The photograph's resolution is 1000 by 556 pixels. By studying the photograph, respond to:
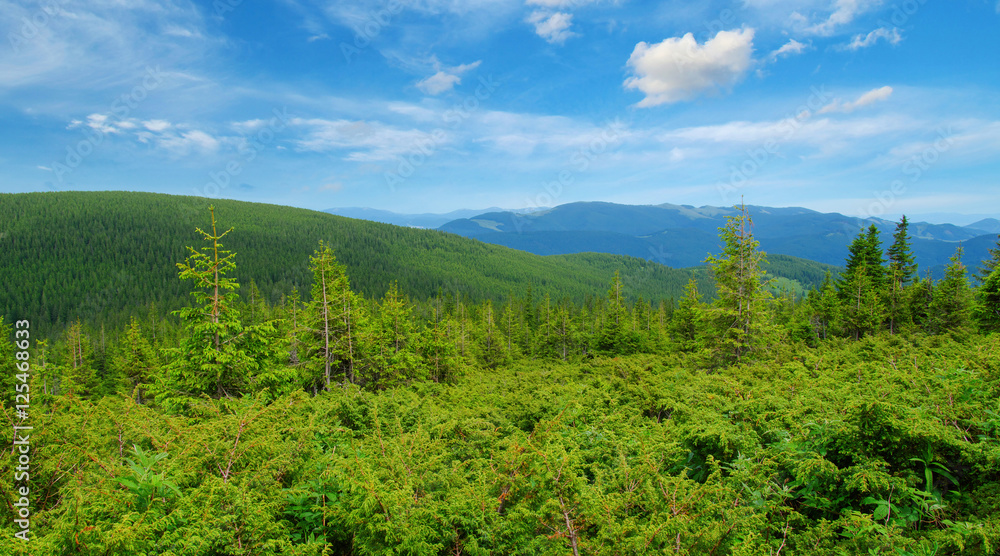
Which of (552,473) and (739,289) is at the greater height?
(739,289)

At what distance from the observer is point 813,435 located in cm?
528

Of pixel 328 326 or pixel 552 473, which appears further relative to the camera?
pixel 328 326

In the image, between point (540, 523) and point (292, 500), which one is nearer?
point (540, 523)

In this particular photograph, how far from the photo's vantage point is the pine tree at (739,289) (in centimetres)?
1866

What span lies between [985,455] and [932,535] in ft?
4.42

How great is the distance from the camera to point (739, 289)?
61.8 feet

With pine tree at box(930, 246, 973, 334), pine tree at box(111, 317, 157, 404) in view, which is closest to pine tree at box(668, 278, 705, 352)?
pine tree at box(930, 246, 973, 334)

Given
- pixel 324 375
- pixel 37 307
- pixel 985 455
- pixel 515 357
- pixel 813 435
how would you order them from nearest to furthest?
pixel 985 455 → pixel 813 435 → pixel 324 375 → pixel 515 357 → pixel 37 307

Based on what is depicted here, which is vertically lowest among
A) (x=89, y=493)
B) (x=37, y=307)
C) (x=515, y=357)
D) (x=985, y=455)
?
(x=37, y=307)

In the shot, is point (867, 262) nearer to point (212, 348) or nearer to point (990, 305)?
point (990, 305)

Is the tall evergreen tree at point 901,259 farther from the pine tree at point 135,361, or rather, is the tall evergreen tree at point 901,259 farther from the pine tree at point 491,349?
the pine tree at point 135,361

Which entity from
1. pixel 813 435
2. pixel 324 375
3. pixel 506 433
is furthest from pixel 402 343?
pixel 813 435

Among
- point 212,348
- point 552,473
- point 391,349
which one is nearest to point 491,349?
point 391,349

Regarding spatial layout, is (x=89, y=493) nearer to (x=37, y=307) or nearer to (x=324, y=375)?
(x=324, y=375)
